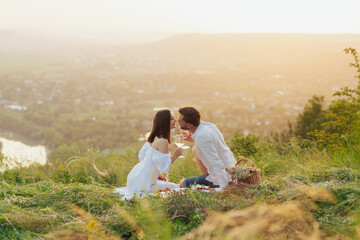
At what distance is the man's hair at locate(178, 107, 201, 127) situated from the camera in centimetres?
427

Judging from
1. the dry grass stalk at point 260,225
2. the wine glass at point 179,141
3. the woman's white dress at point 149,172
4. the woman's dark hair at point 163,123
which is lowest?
the woman's white dress at point 149,172

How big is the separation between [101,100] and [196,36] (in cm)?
3778

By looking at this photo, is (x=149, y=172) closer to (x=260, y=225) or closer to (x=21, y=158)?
(x=260, y=225)

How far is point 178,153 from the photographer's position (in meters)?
4.43

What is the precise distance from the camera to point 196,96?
56.0 metres

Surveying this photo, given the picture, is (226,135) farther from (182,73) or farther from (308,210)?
(182,73)

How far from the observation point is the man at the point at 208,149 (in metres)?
4.12

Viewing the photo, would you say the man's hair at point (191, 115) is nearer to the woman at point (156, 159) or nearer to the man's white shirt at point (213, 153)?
the man's white shirt at point (213, 153)

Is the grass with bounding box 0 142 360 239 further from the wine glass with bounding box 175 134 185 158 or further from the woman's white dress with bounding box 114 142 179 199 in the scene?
the wine glass with bounding box 175 134 185 158

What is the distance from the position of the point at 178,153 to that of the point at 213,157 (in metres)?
0.56

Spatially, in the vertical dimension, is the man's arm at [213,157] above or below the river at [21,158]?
above

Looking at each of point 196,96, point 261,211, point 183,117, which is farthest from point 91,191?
point 196,96

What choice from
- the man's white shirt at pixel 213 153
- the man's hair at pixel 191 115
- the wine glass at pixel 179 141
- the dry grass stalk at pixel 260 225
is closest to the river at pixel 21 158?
the wine glass at pixel 179 141

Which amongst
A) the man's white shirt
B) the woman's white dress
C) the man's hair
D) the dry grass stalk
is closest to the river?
the woman's white dress
